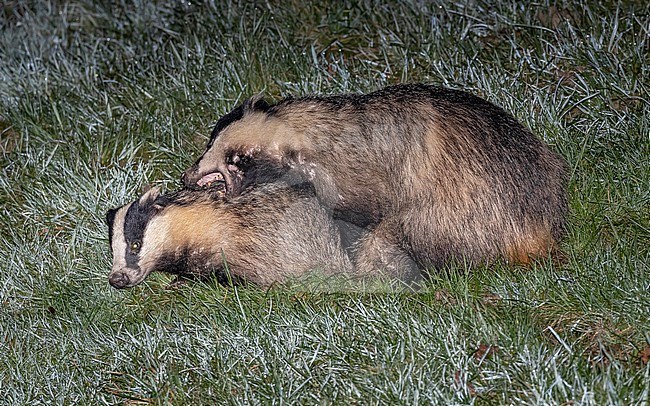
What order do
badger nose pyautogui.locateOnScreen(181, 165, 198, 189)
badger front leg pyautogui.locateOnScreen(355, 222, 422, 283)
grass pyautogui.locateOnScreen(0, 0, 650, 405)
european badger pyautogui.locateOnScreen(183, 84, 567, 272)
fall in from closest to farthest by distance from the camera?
1. grass pyautogui.locateOnScreen(0, 0, 650, 405)
2. european badger pyautogui.locateOnScreen(183, 84, 567, 272)
3. badger front leg pyautogui.locateOnScreen(355, 222, 422, 283)
4. badger nose pyautogui.locateOnScreen(181, 165, 198, 189)

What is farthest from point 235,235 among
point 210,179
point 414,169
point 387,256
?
point 414,169

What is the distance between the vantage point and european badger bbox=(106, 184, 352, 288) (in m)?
4.87

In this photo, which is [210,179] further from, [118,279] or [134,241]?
[118,279]

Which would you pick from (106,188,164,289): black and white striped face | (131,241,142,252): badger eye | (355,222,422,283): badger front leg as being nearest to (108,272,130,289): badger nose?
(106,188,164,289): black and white striped face

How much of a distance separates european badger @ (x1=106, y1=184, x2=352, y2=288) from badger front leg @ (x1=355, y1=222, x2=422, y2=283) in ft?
0.51

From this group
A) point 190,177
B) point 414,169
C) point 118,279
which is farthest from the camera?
point 190,177

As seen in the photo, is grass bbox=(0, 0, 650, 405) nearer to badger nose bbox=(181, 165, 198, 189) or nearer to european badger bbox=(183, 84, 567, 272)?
european badger bbox=(183, 84, 567, 272)

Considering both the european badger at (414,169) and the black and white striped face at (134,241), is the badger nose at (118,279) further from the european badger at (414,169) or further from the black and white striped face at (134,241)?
the european badger at (414,169)

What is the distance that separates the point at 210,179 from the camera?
5.00m

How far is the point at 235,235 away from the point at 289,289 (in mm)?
422

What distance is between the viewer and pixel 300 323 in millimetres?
4434

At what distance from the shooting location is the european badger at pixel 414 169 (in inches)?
182

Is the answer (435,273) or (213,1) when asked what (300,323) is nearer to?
(435,273)

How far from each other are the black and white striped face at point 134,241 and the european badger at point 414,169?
271 millimetres
